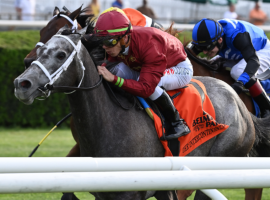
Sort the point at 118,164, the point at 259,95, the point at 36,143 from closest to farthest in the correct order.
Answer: the point at 118,164
the point at 259,95
the point at 36,143

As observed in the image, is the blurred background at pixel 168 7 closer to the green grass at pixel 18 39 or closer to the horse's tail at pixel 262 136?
the green grass at pixel 18 39

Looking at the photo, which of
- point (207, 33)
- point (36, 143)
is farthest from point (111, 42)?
point (36, 143)

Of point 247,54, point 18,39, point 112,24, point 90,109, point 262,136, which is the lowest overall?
point 18,39

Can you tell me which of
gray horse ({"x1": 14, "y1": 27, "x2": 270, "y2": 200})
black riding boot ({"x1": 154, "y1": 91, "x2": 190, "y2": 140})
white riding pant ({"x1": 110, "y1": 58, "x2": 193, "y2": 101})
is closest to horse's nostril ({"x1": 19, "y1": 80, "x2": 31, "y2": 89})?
gray horse ({"x1": 14, "y1": 27, "x2": 270, "y2": 200})

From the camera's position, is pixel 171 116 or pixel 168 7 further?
pixel 168 7

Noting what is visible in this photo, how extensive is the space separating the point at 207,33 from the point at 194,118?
119 cm

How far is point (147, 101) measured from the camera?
314cm

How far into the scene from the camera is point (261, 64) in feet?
15.0

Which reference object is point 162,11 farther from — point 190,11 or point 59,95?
point 59,95

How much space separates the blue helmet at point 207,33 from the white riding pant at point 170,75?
2.93ft

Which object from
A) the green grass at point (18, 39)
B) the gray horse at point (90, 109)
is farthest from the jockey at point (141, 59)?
the green grass at point (18, 39)

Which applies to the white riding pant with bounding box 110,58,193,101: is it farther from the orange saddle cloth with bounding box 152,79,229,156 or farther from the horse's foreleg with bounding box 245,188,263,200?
the horse's foreleg with bounding box 245,188,263,200

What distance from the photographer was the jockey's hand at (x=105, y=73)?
290cm

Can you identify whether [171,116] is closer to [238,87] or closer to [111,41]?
[111,41]
